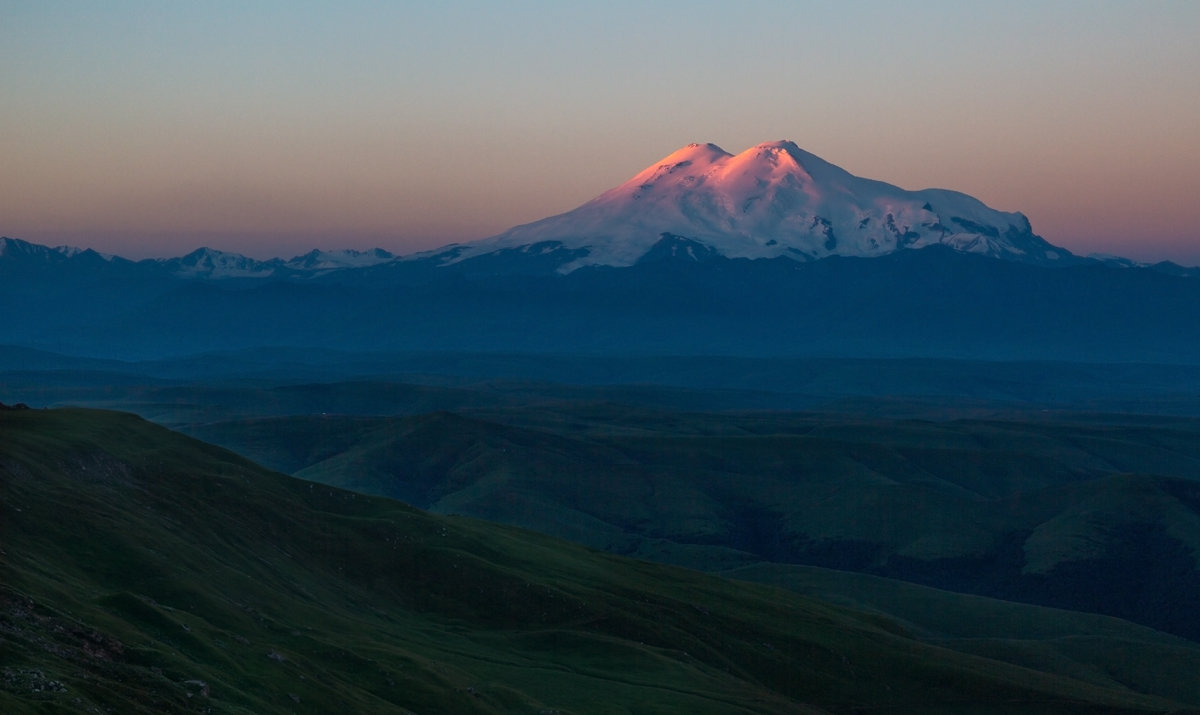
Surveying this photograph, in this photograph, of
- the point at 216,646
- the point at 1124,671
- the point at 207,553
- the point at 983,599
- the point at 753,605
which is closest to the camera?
the point at 216,646

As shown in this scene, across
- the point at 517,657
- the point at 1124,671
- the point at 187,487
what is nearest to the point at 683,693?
the point at 517,657

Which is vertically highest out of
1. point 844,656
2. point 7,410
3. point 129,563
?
point 7,410

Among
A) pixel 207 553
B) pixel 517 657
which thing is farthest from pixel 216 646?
pixel 517 657

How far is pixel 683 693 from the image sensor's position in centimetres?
9469

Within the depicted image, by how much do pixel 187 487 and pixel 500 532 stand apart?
42.5 m

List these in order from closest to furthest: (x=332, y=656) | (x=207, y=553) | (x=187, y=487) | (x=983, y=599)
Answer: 1. (x=332, y=656)
2. (x=207, y=553)
3. (x=187, y=487)
4. (x=983, y=599)

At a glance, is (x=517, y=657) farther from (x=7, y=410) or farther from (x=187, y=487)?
(x=7, y=410)

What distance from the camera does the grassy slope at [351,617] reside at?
6047 cm

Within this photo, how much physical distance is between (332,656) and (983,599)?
460 feet

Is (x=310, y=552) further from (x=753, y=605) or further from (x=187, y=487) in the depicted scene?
(x=753, y=605)

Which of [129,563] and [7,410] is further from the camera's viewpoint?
[7,410]

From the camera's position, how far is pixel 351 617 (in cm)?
9606

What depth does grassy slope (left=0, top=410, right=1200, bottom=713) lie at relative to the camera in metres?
60.5

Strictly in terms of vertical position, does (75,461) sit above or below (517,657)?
above
